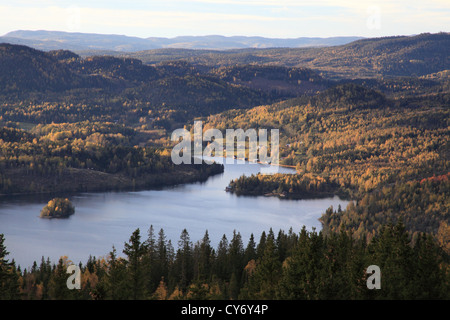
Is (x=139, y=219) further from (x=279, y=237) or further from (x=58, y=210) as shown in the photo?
(x=279, y=237)

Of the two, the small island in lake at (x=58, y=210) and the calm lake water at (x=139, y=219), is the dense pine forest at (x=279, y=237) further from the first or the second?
the small island in lake at (x=58, y=210)

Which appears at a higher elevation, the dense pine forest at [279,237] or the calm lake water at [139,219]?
the dense pine forest at [279,237]

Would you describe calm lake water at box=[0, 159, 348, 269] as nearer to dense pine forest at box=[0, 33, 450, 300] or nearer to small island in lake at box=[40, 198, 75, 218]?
small island in lake at box=[40, 198, 75, 218]

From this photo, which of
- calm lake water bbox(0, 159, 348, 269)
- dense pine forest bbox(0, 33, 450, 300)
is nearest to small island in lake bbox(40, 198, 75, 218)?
calm lake water bbox(0, 159, 348, 269)

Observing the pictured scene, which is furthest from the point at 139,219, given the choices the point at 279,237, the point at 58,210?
the point at 279,237

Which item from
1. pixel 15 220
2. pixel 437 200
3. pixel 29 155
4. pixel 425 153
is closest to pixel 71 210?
pixel 15 220

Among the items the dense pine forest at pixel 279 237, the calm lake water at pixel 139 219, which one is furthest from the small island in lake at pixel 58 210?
the dense pine forest at pixel 279 237
